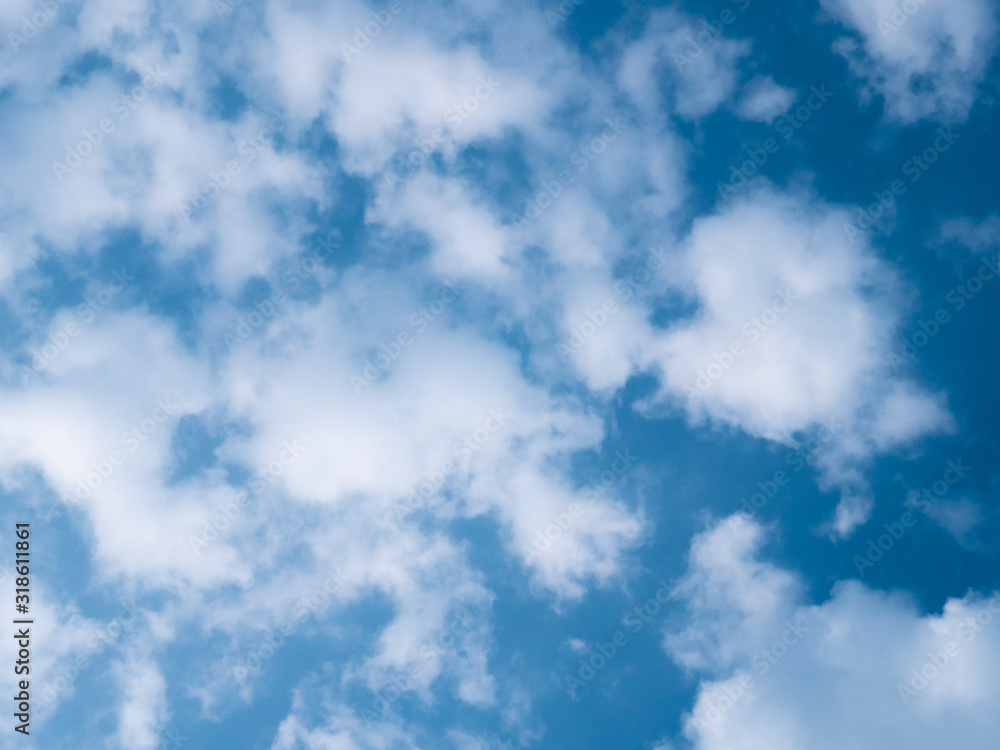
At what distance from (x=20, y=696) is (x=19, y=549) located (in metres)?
10.1

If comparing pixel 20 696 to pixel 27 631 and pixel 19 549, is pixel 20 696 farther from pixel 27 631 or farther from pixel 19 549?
pixel 19 549

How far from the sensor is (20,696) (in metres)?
63.2

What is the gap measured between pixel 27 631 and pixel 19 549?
5628 mm

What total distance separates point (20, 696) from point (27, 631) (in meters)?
4.74

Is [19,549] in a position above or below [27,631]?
above

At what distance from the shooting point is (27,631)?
62688mm

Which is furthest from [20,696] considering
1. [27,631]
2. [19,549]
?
[19,549]

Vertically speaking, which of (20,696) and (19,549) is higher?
(19,549)

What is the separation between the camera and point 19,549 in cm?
6381
